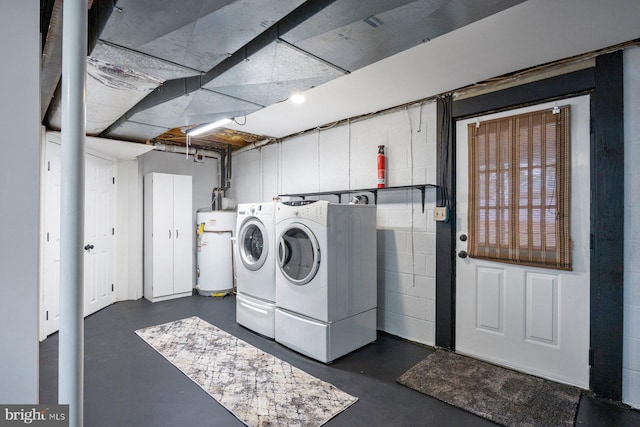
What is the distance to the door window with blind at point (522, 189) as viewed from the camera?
→ 2.38 meters

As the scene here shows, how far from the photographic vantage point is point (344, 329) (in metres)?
2.89

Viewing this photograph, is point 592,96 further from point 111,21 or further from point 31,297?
point 31,297

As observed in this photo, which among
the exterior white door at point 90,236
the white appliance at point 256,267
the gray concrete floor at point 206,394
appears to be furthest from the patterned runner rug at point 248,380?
the exterior white door at point 90,236

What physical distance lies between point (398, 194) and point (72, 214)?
117 inches

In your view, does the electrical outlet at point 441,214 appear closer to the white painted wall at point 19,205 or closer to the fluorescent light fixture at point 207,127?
the fluorescent light fixture at point 207,127

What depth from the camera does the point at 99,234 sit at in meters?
4.20

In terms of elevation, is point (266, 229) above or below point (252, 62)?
below

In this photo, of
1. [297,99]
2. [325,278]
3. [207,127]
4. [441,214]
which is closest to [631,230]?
[441,214]

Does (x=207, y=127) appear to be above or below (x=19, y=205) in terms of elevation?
above

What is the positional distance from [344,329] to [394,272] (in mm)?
842

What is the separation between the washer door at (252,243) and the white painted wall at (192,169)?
79.9 inches

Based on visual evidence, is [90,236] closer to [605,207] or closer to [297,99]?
[297,99]

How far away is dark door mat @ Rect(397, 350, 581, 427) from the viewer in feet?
6.63

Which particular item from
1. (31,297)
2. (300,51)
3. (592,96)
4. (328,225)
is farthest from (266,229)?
(592,96)
